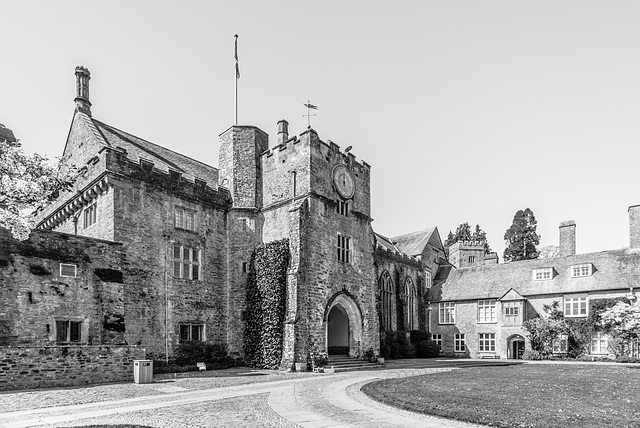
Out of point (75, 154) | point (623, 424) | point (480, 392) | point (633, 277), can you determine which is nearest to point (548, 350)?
point (633, 277)

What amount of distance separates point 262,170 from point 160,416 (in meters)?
19.6

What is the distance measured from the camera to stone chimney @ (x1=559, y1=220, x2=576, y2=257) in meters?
41.4

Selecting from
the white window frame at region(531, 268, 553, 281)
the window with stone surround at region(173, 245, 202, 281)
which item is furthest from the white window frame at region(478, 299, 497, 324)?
the window with stone surround at region(173, 245, 202, 281)

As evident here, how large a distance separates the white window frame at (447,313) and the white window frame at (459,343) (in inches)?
49.9

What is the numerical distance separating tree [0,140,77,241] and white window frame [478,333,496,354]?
3383cm

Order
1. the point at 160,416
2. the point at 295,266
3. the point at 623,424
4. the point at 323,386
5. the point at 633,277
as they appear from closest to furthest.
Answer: the point at 623,424, the point at 160,416, the point at 323,386, the point at 295,266, the point at 633,277

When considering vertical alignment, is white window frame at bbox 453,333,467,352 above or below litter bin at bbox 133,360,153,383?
below

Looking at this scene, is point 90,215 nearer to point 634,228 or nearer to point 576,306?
point 576,306

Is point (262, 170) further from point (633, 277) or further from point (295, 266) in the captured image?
point (633, 277)

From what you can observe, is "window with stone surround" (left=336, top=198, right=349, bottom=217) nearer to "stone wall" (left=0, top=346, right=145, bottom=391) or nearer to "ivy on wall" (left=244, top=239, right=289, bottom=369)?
"ivy on wall" (left=244, top=239, right=289, bottom=369)

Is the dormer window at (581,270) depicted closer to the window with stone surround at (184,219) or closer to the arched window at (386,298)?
the arched window at (386,298)

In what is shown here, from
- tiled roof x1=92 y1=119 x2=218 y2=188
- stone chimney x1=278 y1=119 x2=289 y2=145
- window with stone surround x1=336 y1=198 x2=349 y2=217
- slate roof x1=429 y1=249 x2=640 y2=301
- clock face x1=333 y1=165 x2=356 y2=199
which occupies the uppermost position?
stone chimney x1=278 y1=119 x2=289 y2=145

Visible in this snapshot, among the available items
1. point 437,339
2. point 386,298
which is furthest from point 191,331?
point 437,339

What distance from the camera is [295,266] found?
25688 millimetres
